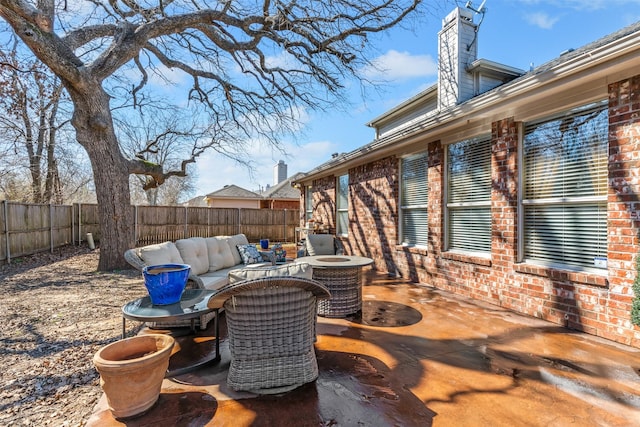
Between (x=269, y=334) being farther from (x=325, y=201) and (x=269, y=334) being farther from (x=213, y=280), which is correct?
(x=325, y=201)

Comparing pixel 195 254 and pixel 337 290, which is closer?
pixel 337 290

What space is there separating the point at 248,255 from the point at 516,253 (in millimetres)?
4313

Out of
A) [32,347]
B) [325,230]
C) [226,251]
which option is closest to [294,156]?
[325,230]

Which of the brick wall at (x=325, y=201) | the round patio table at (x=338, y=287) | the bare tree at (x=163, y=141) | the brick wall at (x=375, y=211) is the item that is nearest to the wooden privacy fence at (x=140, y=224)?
the bare tree at (x=163, y=141)

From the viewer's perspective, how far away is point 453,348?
323 cm

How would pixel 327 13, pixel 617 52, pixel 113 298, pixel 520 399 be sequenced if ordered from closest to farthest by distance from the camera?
pixel 520 399, pixel 617 52, pixel 113 298, pixel 327 13

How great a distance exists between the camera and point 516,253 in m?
4.32

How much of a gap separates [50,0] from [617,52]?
9501mm

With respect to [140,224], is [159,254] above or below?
below

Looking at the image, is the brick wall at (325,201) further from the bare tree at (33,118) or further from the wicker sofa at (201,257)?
the bare tree at (33,118)

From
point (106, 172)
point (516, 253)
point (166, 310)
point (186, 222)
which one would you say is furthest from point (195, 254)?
point (186, 222)

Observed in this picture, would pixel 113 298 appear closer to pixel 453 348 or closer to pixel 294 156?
pixel 453 348

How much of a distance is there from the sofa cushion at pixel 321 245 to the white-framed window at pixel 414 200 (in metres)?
1.50

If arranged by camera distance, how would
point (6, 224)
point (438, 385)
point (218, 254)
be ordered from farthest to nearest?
point (6, 224) → point (218, 254) → point (438, 385)
